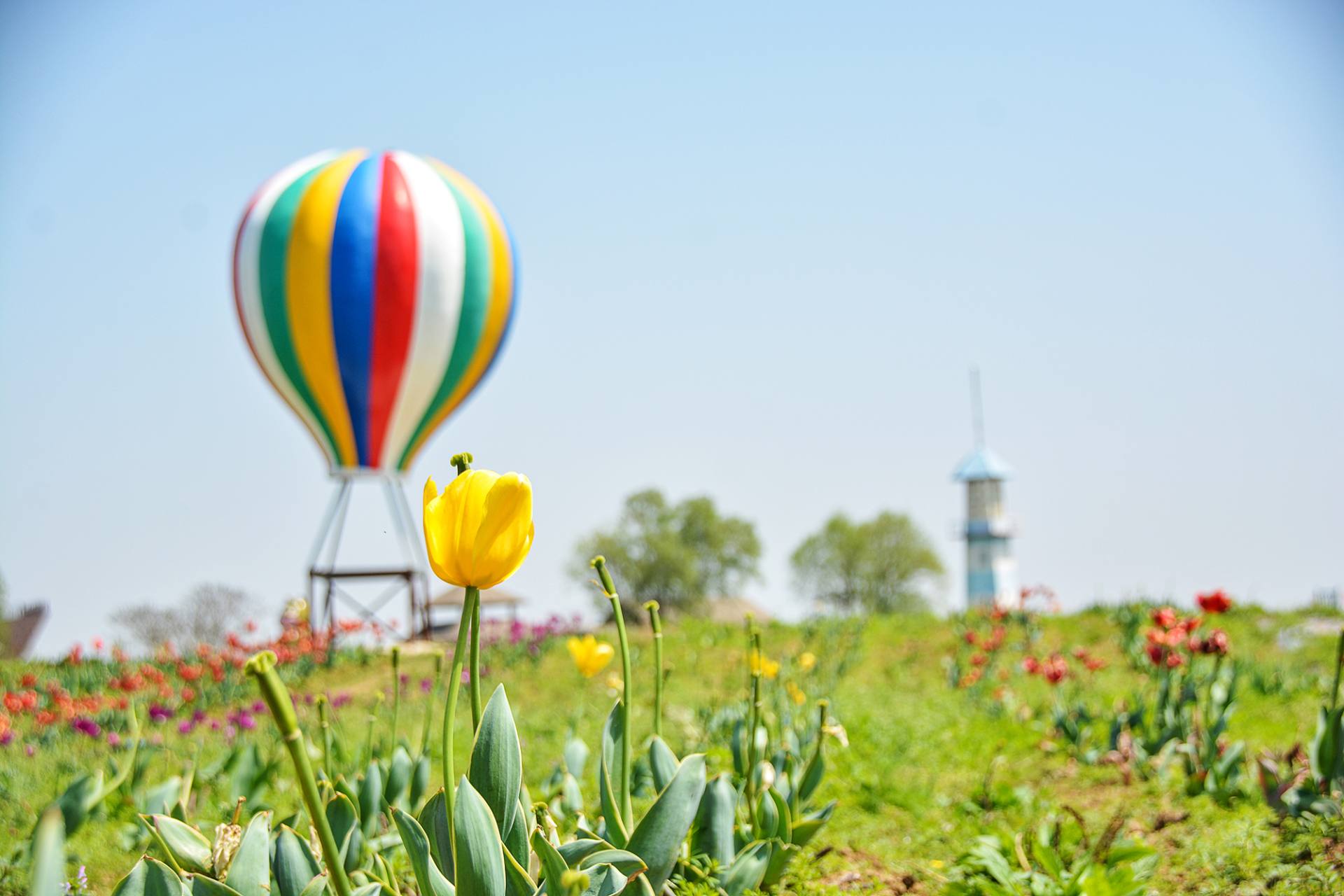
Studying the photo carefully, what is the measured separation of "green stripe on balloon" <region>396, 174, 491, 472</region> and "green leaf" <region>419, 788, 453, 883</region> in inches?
522

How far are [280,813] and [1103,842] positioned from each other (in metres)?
3.71

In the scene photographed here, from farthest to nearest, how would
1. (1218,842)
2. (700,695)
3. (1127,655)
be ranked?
(1127,655), (700,695), (1218,842)

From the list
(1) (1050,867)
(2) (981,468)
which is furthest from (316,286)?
(2) (981,468)

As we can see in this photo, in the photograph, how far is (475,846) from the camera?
1.97 m

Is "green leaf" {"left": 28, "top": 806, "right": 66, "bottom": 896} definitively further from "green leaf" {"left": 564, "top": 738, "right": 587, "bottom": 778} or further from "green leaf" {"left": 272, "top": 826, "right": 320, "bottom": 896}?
"green leaf" {"left": 564, "top": 738, "right": 587, "bottom": 778}

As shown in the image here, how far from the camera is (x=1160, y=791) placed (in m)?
5.53

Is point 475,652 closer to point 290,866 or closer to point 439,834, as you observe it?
point 439,834

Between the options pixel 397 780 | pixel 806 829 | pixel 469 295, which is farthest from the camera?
pixel 469 295

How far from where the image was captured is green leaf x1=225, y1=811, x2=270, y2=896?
2201mm

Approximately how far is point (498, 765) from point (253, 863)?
1.81 ft

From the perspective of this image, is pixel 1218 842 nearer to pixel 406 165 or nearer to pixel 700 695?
pixel 700 695

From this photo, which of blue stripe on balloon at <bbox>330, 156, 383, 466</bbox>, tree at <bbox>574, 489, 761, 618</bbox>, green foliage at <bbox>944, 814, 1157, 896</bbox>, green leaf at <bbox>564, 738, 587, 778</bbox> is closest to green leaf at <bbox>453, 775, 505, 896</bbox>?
green foliage at <bbox>944, 814, 1157, 896</bbox>

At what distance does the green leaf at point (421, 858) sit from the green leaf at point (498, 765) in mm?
141

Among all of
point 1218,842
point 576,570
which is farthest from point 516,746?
point 576,570
